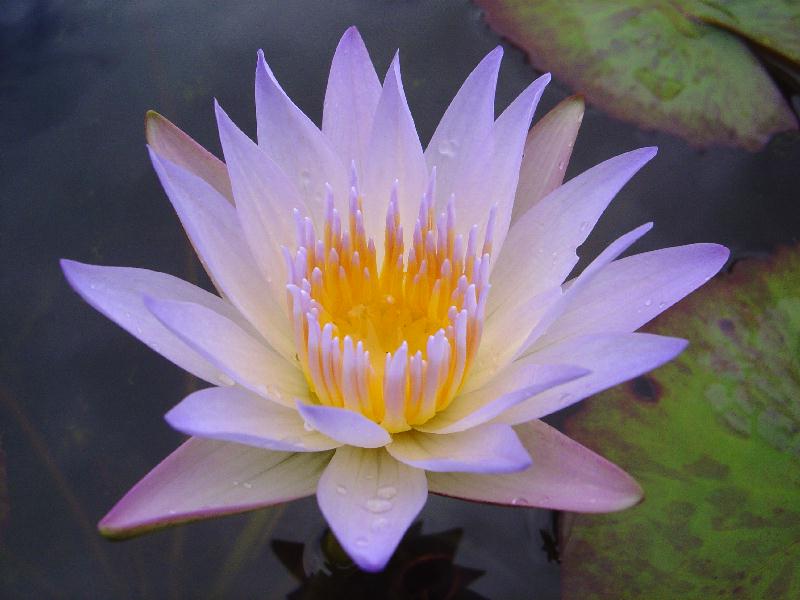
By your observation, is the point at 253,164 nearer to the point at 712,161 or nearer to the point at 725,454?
the point at 725,454

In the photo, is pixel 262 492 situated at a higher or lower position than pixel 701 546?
higher

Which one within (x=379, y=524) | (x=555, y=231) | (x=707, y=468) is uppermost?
(x=555, y=231)

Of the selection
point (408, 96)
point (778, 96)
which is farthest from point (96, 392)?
point (778, 96)

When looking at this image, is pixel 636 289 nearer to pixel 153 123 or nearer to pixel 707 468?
pixel 707 468

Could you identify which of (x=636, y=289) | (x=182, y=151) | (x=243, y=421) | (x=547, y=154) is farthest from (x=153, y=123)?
(x=636, y=289)

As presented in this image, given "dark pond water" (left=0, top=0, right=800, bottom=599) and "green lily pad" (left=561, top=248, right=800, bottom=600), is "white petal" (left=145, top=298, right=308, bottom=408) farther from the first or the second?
Answer: "green lily pad" (left=561, top=248, right=800, bottom=600)

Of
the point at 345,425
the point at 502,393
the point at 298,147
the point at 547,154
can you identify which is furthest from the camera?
the point at 547,154

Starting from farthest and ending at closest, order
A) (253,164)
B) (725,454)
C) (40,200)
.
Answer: (40,200), (725,454), (253,164)
